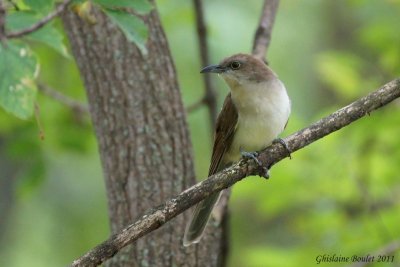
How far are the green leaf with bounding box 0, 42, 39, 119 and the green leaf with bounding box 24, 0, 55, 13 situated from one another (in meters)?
0.23

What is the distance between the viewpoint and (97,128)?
4.60 m

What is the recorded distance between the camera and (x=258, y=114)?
4559 mm

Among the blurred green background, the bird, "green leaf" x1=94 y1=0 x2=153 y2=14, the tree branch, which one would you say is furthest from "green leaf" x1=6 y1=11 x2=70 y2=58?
the blurred green background

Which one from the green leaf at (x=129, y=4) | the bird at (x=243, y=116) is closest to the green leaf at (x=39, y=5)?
the green leaf at (x=129, y=4)

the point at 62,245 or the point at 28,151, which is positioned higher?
the point at 28,151

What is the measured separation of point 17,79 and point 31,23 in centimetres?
31

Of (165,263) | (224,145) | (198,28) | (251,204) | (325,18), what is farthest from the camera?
(325,18)

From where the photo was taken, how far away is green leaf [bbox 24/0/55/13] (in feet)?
10.2

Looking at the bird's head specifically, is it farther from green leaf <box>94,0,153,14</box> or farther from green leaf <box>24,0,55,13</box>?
green leaf <box>24,0,55,13</box>

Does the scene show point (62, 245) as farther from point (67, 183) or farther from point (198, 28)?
point (198, 28)

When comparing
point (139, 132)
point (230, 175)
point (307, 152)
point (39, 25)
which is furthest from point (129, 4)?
point (307, 152)

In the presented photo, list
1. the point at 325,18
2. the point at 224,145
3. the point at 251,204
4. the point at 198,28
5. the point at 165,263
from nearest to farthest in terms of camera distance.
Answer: the point at 165,263, the point at 224,145, the point at 198,28, the point at 251,204, the point at 325,18

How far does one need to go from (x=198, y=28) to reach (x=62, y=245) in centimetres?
530

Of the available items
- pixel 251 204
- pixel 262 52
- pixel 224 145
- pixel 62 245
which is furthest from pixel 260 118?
pixel 62 245
